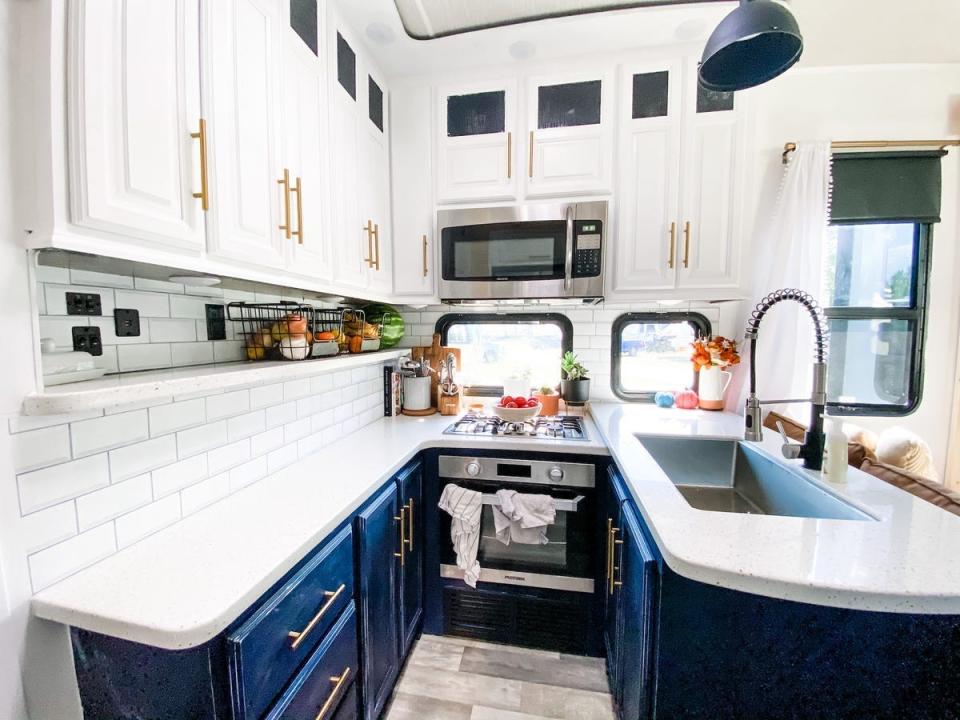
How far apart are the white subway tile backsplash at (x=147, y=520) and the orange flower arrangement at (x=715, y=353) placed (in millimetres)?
2289

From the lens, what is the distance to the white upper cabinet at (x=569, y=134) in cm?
181

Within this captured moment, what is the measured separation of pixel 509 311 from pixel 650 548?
1.60m

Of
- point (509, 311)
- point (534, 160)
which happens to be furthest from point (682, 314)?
point (534, 160)

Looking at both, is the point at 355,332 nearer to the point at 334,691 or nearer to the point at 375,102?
the point at 375,102

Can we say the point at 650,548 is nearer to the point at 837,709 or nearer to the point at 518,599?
the point at 837,709

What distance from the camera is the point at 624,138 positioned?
1.81 metres

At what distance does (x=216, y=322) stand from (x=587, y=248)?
5.01 ft

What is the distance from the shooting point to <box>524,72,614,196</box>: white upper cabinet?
5.93 feet

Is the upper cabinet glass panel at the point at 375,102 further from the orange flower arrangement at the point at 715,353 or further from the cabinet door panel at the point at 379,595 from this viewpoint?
the orange flower arrangement at the point at 715,353

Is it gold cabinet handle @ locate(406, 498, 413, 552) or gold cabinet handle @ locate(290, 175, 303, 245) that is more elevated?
gold cabinet handle @ locate(290, 175, 303, 245)

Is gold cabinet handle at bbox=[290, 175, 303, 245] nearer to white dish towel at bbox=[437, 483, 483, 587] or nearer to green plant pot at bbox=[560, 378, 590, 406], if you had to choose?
white dish towel at bbox=[437, 483, 483, 587]

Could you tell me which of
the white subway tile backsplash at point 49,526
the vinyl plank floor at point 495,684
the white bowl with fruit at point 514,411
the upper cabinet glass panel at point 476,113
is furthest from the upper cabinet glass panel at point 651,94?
the vinyl plank floor at point 495,684

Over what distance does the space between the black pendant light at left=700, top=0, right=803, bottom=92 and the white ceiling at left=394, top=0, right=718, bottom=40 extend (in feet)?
2.25

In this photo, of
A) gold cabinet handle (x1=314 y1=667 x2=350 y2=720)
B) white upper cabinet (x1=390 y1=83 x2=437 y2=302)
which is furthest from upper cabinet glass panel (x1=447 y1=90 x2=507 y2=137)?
gold cabinet handle (x1=314 y1=667 x2=350 y2=720)
